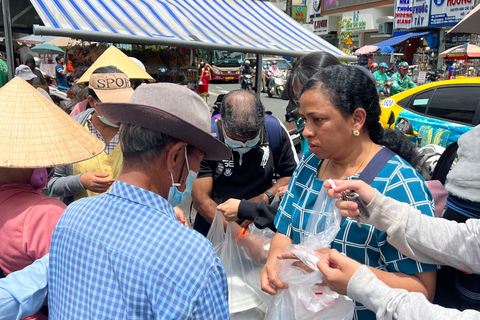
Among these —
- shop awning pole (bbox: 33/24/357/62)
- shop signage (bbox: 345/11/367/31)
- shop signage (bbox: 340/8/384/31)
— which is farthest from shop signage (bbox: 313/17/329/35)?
shop awning pole (bbox: 33/24/357/62)

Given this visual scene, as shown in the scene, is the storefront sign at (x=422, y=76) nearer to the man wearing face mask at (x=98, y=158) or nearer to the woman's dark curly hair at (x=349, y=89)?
the man wearing face mask at (x=98, y=158)

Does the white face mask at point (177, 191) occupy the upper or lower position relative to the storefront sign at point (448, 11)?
lower

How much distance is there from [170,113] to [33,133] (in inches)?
32.3

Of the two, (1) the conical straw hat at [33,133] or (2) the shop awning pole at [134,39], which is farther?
(2) the shop awning pole at [134,39]

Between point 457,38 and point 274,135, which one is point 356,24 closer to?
point 457,38

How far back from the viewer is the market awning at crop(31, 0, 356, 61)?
195 inches

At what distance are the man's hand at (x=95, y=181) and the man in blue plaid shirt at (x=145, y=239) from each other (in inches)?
45.4

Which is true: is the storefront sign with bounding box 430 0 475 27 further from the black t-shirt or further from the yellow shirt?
the yellow shirt

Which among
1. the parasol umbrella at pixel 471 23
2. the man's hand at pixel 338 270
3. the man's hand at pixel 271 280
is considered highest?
the parasol umbrella at pixel 471 23

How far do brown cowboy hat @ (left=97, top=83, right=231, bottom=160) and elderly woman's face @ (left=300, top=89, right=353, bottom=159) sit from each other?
0.51 meters

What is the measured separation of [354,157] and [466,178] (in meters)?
0.42

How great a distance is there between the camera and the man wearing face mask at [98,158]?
7.86ft

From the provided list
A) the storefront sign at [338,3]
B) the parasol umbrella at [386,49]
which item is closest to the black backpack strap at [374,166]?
the parasol umbrella at [386,49]

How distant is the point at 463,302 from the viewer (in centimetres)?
150
